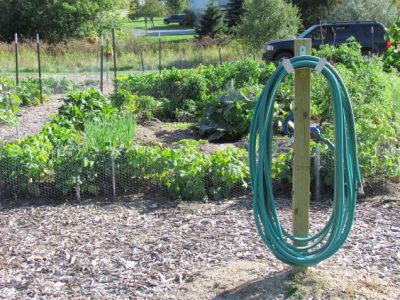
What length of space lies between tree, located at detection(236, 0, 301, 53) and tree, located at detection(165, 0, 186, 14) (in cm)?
4875

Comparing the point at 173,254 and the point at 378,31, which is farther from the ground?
the point at 378,31

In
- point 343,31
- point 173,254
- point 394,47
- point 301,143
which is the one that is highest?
point 343,31

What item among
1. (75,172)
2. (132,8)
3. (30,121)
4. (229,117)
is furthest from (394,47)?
(132,8)

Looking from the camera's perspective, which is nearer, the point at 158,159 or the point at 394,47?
the point at 158,159

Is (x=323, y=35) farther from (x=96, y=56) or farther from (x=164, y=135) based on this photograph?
(x=164, y=135)

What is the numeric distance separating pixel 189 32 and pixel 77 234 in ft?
151

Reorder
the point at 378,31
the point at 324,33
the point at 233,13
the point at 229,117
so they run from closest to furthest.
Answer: the point at 229,117 < the point at 378,31 < the point at 324,33 < the point at 233,13

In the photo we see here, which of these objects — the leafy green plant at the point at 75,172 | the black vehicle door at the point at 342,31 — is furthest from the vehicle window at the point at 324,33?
the leafy green plant at the point at 75,172

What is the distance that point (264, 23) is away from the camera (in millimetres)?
24234

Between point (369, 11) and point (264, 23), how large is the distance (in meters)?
10.2

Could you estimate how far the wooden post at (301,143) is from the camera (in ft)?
10.9

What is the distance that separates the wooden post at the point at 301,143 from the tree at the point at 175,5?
70.4m

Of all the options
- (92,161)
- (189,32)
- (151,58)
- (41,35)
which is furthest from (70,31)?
(92,161)

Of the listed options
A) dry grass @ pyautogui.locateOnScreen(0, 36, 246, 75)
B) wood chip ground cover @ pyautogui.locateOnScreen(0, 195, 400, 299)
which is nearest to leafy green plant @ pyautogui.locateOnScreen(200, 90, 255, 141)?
wood chip ground cover @ pyautogui.locateOnScreen(0, 195, 400, 299)
